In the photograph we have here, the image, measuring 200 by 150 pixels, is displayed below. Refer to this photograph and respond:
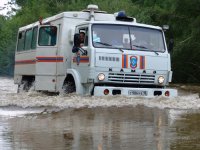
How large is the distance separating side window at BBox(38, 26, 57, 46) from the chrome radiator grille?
292 centimetres

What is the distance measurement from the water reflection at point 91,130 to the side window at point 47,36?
4525mm

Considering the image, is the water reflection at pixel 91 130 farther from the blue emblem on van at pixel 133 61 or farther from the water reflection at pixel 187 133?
the blue emblem on van at pixel 133 61

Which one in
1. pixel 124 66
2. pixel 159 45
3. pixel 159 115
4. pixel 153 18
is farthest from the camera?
pixel 153 18

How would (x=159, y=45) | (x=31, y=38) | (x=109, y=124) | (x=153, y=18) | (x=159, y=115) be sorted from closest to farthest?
(x=109, y=124) → (x=159, y=115) → (x=159, y=45) → (x=31, y=38) → (x=153, y=18)

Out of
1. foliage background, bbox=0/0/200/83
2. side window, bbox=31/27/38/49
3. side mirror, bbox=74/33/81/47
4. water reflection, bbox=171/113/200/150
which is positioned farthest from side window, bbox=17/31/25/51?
foliage background, bbox=0/0/200/83

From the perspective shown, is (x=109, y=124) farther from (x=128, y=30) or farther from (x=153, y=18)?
(x=153, y=18)

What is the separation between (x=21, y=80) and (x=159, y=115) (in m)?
9.86

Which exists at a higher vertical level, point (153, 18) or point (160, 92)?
point (153, 18)

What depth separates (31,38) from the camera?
18.0 metres

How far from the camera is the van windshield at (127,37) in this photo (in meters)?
13.4

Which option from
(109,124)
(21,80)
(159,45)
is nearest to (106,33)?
(159,45)

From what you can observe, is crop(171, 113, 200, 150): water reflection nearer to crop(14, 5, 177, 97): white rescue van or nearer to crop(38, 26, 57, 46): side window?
crop(14, 5, 177, 97): white rescue van

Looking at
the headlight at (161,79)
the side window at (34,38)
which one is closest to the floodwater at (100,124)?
the headlight at (161,79)

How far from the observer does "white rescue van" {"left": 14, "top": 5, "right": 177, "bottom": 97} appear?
13109 millimetres
